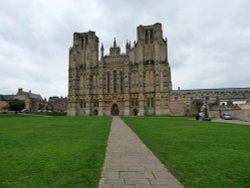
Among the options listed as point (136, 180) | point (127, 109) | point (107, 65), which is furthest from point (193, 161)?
point (107, 65)

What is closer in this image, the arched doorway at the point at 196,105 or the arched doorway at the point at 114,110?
the arched doorway at the point at 114,110

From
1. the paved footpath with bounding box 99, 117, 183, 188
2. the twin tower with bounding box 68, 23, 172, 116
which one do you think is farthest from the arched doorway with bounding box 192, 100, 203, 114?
the paved footpath with bounding box 99, 117, 183, 188

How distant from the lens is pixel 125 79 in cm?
6762

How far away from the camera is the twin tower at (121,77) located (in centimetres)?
6575

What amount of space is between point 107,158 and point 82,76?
6628 cm

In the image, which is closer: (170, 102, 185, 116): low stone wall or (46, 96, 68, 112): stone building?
(170, 102, 185, 116): low stone wall

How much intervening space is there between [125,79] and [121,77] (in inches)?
95.2

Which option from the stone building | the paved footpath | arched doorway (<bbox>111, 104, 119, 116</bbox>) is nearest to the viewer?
the paved footpath

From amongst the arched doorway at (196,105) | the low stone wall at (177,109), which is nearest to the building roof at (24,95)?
the low stone wall at (177,109)

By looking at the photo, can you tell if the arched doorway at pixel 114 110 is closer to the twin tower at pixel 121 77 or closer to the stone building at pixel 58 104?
the twin tower at pixel 121 77

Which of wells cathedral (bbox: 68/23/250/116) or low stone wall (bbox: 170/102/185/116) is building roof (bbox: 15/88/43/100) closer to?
wells cathedral (bbox: 68/23/250/116)

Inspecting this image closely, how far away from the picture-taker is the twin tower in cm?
6575

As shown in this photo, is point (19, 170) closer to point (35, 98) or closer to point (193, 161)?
point (193, 161)

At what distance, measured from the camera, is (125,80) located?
222 feet
